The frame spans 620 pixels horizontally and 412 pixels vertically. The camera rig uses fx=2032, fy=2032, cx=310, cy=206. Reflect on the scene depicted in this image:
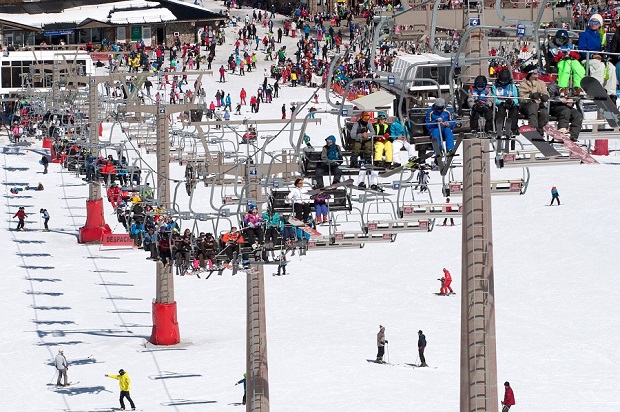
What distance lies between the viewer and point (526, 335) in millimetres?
41500

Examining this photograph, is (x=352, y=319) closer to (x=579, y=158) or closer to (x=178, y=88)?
(x=579, y=158)

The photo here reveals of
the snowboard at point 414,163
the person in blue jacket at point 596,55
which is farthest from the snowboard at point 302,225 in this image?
the person in blue jacket at point 596,55

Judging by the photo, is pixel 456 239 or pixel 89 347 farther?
pixel 456 239

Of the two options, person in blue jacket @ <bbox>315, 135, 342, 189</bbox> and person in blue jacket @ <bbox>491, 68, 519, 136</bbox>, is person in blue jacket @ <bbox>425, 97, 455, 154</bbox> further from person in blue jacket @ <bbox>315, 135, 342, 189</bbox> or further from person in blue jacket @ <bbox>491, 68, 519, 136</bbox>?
person in blue jacket @ <bbox>315, 135, 342, 189</bbox>

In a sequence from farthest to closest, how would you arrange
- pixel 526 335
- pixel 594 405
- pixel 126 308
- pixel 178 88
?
pixel 178 88
pixel 126 308
pixel 526 335
pixel 594 405

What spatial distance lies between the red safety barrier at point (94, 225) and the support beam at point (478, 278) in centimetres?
3574

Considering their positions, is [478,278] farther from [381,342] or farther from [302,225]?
[381,342]

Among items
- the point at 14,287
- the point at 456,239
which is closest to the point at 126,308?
the point at 14,287

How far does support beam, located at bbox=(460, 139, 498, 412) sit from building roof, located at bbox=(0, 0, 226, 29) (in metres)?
66.0

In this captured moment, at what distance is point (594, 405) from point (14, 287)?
1865cm

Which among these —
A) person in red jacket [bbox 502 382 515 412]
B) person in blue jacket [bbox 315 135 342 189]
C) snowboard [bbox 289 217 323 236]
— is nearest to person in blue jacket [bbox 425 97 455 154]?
person in blue jacket [bbox 315 135 342 189]

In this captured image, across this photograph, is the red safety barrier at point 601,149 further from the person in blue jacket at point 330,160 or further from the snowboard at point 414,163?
the snowboard at point 414,163

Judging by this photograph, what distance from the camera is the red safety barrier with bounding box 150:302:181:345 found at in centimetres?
4278

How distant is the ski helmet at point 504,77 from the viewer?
20438 mm
